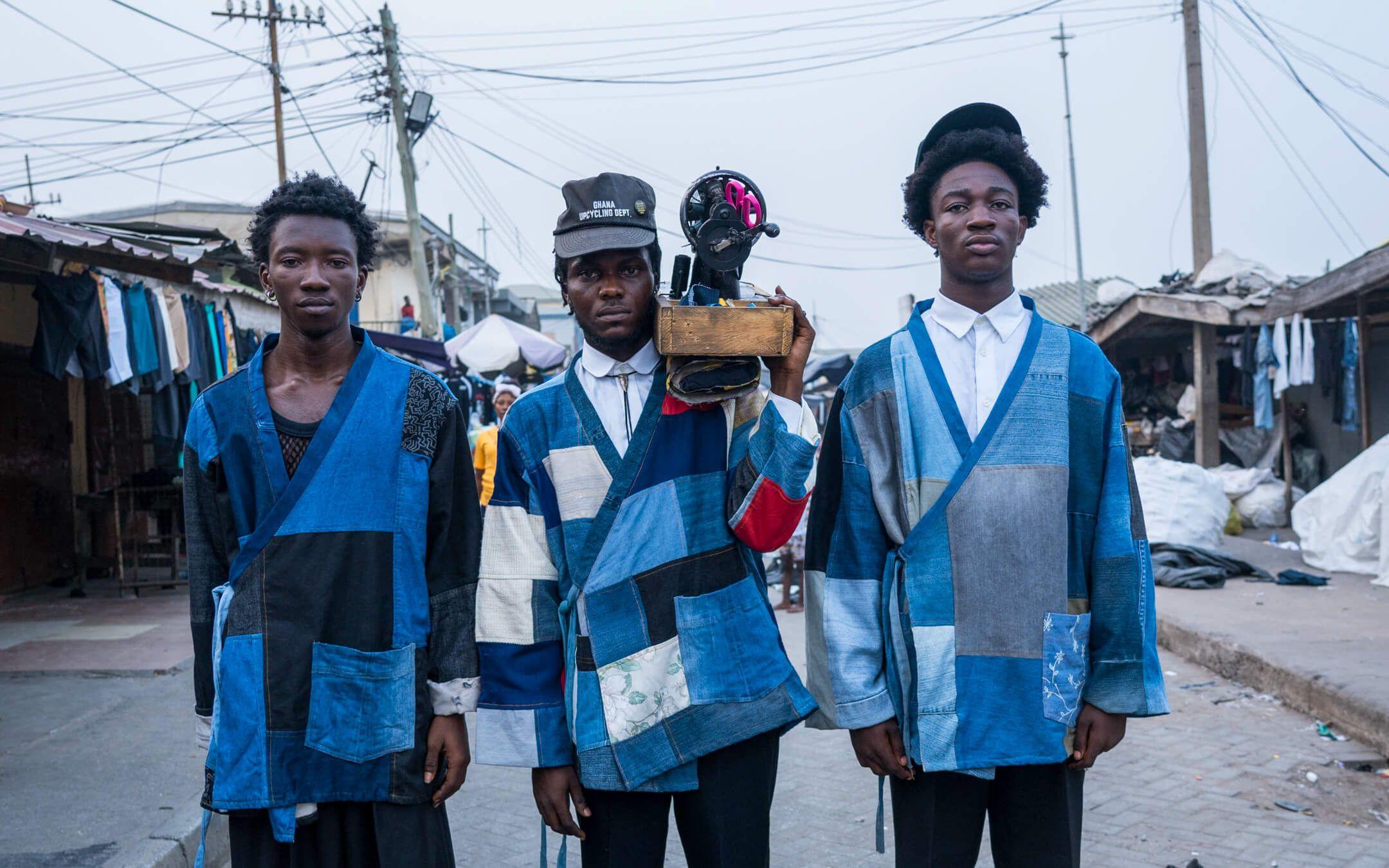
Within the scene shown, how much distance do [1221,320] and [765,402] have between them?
1099 cm

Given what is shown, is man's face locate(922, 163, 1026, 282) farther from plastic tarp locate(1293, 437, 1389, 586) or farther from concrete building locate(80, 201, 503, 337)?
concrete building locate(80, 201, 503, 337)

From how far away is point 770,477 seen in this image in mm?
2207

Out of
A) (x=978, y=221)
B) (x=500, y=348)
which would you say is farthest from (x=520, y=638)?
(x=500, y=348)

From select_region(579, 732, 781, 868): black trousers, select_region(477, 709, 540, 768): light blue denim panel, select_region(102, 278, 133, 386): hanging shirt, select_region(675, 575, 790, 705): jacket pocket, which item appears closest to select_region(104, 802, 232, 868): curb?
select_region(477, 709, 540, 768): light blue denim panel

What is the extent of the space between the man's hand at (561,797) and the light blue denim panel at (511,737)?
0.05m

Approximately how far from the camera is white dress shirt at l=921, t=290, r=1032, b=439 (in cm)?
233

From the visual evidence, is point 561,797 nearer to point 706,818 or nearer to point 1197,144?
point 706,818

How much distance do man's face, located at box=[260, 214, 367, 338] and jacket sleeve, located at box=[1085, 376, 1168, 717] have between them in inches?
67.5

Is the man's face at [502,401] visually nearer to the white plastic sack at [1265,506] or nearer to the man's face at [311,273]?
the man's face at [311,273]

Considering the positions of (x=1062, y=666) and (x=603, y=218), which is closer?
Answer: (x=1062, y=666)

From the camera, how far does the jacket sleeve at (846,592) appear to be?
7.50ft

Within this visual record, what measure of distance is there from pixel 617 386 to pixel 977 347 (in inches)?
32.0

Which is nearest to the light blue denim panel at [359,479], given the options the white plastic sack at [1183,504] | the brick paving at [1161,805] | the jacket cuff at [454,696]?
the jacket cuff at [454,696]

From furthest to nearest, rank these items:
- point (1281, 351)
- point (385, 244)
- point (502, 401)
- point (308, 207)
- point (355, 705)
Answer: point (385, 244), point (1281, 351), point (502, 401), point (308, 207), point (355, 705)
